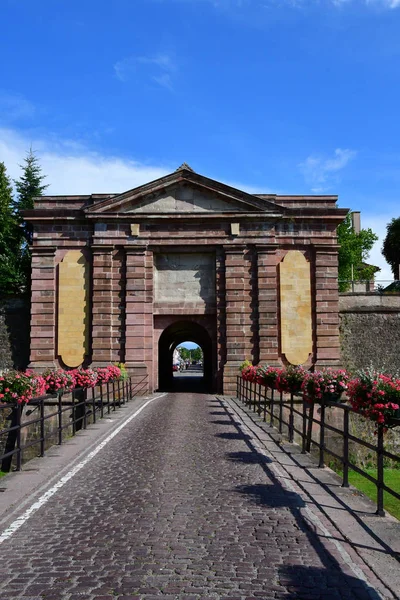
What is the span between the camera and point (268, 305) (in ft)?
90.2

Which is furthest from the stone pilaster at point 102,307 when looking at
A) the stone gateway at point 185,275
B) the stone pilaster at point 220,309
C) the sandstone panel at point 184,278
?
the stone pilaster at point 220,309

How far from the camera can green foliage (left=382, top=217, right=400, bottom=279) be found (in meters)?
56.3

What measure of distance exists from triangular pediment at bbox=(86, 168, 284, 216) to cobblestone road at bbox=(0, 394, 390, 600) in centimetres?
1964

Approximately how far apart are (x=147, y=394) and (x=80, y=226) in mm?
8741

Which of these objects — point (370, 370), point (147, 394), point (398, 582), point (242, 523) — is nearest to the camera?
point (398, 582)

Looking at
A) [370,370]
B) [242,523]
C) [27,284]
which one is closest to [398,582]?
[242,523]

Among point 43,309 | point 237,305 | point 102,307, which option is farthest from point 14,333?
point 237,305

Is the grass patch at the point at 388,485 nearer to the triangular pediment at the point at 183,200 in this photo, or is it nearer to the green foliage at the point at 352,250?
the triangular pediment at the point at 183,200

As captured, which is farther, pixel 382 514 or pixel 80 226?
pixel 80 226

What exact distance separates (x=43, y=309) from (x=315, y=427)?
1461 centimetres

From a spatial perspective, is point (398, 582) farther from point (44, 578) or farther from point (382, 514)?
point (44, 578)

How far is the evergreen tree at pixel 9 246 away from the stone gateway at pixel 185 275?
7906mm

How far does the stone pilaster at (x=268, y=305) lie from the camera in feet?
89.3

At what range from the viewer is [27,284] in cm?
3566
